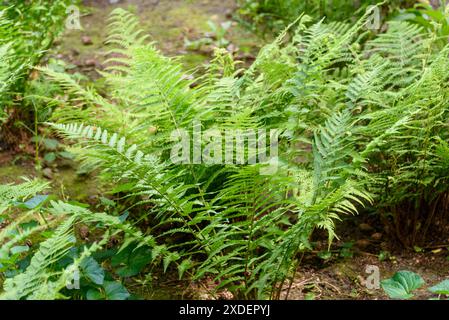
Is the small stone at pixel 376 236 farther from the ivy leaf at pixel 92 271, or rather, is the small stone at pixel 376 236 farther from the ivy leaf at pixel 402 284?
the ivy leaf at pixel 92 271

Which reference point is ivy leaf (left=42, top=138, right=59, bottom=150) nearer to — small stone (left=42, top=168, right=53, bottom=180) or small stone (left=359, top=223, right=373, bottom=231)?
small stone (left=42, top=168, right=53, bottom=180)

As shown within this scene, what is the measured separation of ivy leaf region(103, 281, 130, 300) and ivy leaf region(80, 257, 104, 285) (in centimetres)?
5

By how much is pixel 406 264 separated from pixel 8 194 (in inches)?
64.7

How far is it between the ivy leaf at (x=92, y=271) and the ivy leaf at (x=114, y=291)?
51 millimetres

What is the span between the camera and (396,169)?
2441 millimetres

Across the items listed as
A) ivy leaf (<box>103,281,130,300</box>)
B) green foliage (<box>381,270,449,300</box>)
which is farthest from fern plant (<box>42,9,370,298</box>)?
green foliage (<box>381,270,449,300</box>)

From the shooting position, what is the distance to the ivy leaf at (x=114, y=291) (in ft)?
6.65

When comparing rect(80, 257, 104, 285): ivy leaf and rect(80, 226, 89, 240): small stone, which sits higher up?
rect(80, 257, 104, 285): ivy leaf

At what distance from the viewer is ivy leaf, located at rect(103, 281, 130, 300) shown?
2027mm

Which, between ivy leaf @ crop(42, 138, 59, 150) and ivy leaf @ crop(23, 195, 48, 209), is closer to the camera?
ivy leaf @ crop(23, 195, 48, 209)

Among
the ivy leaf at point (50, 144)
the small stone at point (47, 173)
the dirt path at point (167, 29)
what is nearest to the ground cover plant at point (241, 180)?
the small stone at point (47, 173)

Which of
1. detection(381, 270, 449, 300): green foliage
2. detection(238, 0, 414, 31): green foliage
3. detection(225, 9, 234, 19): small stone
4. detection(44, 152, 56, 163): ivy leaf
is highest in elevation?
detection(238, 0, 414, 31): green foliage

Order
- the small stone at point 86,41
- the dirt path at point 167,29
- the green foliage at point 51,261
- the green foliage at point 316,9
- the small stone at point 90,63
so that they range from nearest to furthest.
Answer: the green foliage at point 51,261
the green foliage at point 316,9
the small stone at point 90,63
the dirt path at point 167,29
the small stone at point 86,41
